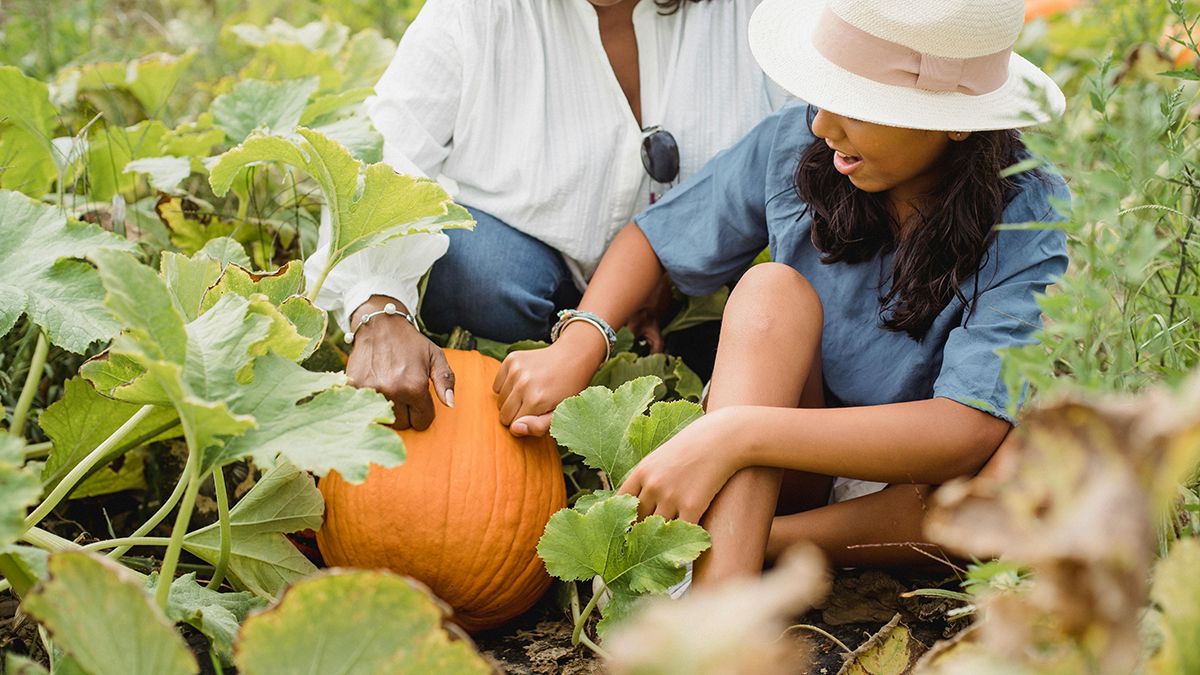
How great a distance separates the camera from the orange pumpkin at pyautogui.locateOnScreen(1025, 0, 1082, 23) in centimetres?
308

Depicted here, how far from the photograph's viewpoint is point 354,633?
0.89m

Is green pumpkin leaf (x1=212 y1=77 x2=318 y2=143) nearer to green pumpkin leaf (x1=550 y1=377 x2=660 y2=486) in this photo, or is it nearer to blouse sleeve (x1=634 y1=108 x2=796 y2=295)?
blouse sleeve (x1=634 y1=108 x2=796 y2=295)

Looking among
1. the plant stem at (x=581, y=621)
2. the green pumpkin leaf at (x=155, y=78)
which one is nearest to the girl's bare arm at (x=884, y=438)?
the plant stem at (x=581, y=621)

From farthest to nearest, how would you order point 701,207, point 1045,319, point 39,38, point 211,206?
point 39,38 → point 211,206 → point 701,207 → point 1045,319

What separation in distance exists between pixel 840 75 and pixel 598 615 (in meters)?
0.75

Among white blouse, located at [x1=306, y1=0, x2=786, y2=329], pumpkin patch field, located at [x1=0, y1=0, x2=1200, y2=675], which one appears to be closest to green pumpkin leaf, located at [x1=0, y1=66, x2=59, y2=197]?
pumpkin patch field, located at [x1=0, y1=0, x2=1200, y2=675]

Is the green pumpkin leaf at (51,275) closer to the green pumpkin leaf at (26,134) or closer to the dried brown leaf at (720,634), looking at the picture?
the green pumpkin leaf at (26,134)

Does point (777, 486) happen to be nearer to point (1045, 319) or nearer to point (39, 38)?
point (1045, 319)

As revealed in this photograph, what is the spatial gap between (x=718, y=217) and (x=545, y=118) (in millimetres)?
345

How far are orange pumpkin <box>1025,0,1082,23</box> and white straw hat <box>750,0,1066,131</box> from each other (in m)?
1.86

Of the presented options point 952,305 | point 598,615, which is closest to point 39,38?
point 598,615

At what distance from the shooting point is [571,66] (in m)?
1.87

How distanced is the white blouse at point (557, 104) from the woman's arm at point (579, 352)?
117mm

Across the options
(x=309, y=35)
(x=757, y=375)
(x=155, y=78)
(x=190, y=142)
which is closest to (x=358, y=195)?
(x=757, y=375)
